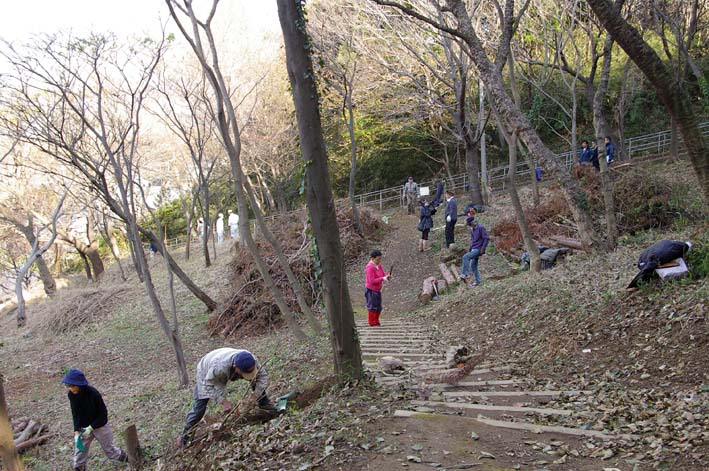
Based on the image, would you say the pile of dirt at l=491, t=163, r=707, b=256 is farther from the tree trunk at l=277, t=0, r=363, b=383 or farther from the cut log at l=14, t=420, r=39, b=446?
the cut log at l=14, t=420, r=39, b=446

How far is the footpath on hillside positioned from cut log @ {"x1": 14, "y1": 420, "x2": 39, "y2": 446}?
6447 mm

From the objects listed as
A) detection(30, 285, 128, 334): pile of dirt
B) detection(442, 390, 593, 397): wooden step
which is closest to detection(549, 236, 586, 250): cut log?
detection(442, 390, 593, 397): wooden step

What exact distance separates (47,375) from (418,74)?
56.5ft

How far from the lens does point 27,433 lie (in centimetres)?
988

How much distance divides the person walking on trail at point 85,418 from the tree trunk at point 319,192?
3.75 metres

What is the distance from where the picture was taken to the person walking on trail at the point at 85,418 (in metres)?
7.27

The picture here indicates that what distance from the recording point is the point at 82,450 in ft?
24.5

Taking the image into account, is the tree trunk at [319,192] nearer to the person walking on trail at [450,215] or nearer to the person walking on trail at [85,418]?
the person walking on trail at [85,418]

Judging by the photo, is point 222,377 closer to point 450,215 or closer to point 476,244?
point 476,244

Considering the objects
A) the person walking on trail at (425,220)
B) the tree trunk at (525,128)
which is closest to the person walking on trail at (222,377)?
the tree trunk at (525,128)

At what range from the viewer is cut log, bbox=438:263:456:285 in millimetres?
14562

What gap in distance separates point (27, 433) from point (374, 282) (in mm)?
6922

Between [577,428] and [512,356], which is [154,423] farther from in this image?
Answer: [577,428]

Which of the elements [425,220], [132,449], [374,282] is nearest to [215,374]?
[132,449]
